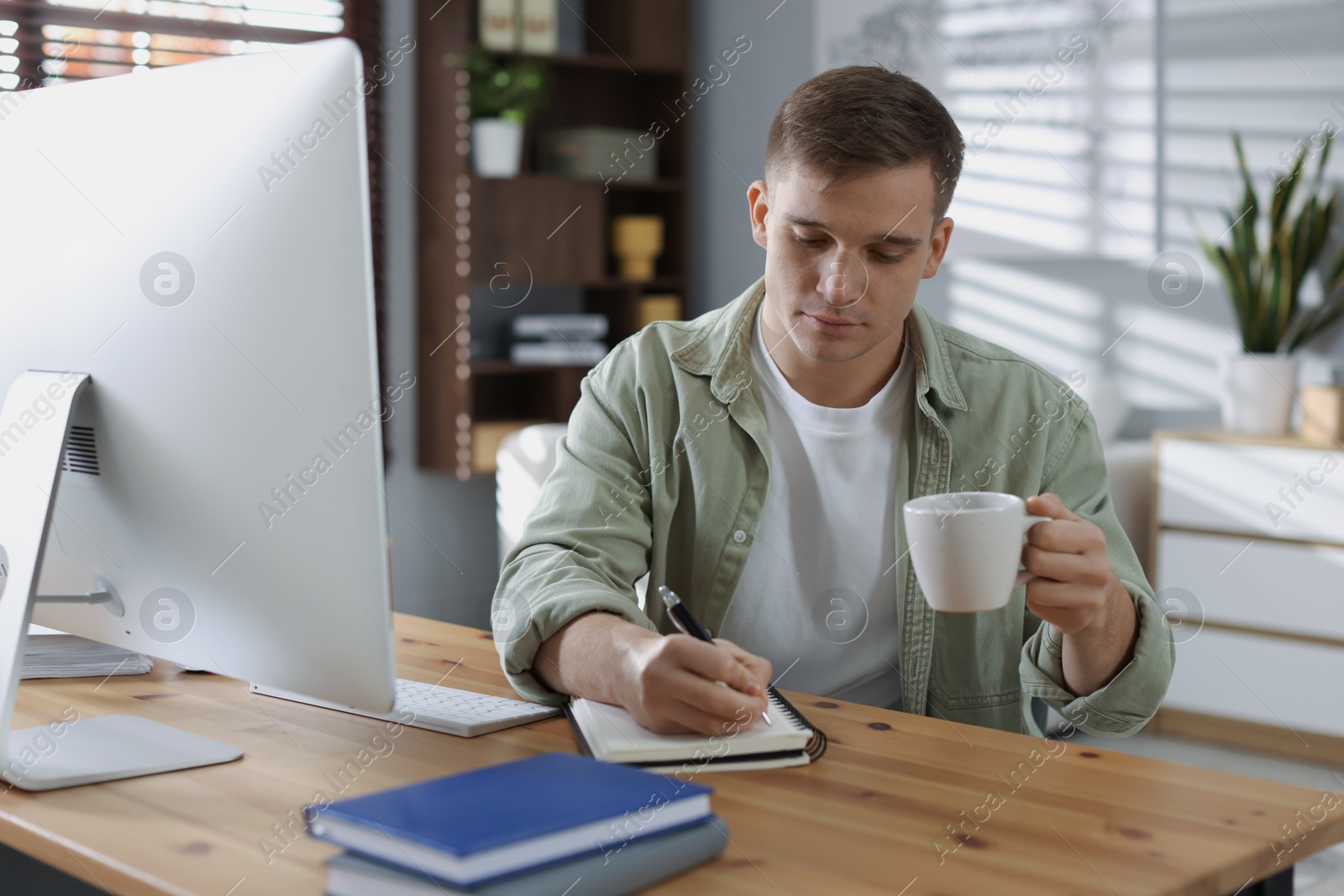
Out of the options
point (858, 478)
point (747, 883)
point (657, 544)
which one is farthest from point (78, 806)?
point (858, 478)

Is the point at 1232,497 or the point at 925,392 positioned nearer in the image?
the point at 925,392

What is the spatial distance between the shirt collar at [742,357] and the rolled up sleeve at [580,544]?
0.33 ft

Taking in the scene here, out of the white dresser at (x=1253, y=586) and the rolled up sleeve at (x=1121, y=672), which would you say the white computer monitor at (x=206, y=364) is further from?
the white dresser at (x=1253, y=586)

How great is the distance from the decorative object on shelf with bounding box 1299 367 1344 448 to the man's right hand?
9.16 ft

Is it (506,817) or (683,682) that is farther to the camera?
(683,682)

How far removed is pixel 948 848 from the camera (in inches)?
33.8

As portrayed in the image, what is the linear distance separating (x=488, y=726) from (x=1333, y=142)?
338 centimetres

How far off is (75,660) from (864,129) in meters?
1.01

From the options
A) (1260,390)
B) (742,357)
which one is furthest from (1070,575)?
(1260,390)

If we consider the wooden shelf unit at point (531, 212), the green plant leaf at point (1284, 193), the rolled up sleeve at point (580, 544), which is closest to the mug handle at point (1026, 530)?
the rolled up sleeve at point (580, 544)

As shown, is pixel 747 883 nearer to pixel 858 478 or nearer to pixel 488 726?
pixel 488 726

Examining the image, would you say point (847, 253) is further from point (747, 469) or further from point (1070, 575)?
point (1070, 575)

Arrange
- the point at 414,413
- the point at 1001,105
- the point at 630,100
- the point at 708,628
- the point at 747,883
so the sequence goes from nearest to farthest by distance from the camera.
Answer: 1. the point at 747,883
2. the point at 708,628
3. the point at 1001,105
4. the point at 414,413
5. the point at 630,100

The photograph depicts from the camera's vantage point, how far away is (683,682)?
1.04 meters
